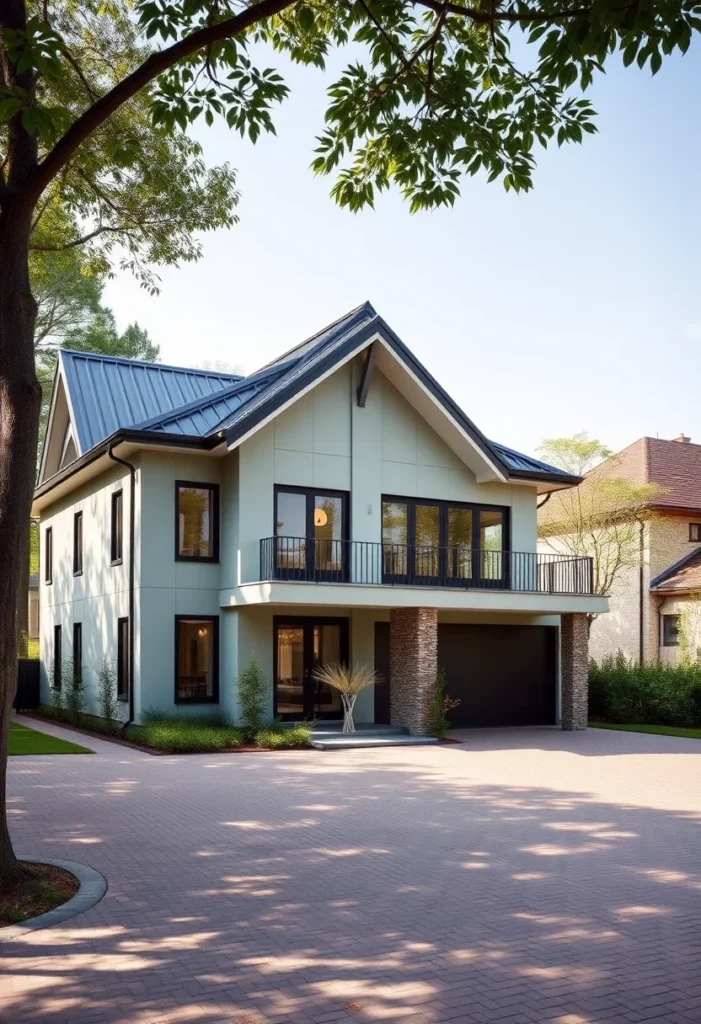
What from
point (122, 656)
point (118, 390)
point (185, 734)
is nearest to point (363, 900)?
point (185, 734)

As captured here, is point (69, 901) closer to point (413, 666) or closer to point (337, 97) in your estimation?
point (337, 97)

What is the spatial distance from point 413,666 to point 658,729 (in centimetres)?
683

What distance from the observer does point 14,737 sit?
18875mm

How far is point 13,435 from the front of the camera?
745 centimetres

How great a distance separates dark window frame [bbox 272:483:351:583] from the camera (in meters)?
19.4

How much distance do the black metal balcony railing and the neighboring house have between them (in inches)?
1.9

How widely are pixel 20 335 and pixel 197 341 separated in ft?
127

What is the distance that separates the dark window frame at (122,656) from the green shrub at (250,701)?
117 inches

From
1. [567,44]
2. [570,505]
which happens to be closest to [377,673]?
[570,505]

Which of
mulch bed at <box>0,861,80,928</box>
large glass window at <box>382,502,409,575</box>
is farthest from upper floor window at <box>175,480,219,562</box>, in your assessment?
mulch bed at <box>0,861,80,928</box>

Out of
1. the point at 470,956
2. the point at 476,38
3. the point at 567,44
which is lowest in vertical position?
the point at 470,956

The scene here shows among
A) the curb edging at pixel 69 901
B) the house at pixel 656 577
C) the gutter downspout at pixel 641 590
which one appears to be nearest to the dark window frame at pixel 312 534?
the curb edging at pixel 69 901

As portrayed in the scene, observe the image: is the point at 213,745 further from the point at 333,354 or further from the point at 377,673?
the point at 333,354

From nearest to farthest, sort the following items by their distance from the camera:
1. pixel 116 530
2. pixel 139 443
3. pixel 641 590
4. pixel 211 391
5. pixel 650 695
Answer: pixel 139 443, pixel 116 530, pixel 650 695, pixel 211 391, pixel 641 590
